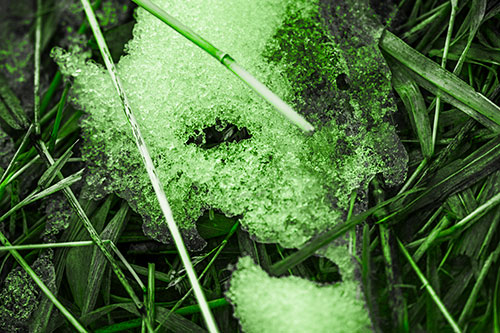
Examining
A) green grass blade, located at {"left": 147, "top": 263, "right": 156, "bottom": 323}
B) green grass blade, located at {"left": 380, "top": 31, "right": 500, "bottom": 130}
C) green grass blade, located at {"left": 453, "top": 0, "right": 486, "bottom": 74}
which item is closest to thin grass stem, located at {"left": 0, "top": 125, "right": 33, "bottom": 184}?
green grass blade, located at {"left": 147, "top": 263, "right": 156, "bottom": 323}

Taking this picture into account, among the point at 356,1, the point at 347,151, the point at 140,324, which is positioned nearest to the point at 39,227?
the point at 140,324

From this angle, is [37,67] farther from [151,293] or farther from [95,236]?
[151,293]

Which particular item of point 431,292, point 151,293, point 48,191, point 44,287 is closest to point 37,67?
point 48,191

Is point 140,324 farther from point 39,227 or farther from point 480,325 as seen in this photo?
point 480,325

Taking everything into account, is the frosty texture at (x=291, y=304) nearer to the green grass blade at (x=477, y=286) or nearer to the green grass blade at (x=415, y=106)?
the green grass blade at (x=477, y=286)

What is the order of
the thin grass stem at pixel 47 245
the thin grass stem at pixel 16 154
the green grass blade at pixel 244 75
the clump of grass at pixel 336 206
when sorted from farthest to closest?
1. the thin grass stem at pixel 16 154
2. the thin grass stem at pixel 47 245
3. the clump of grass at pixel 336 206
4. the green grass blade at pixel 244 75

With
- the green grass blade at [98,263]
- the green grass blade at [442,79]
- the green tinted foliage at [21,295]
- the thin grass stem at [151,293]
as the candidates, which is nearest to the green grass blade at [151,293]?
the thin grass stem at [151,293]

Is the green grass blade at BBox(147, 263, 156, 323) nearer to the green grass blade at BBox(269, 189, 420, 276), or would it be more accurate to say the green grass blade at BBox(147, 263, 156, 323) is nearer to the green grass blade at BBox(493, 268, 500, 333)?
the green grass blade at BBox(269, 189, 420, 276)
